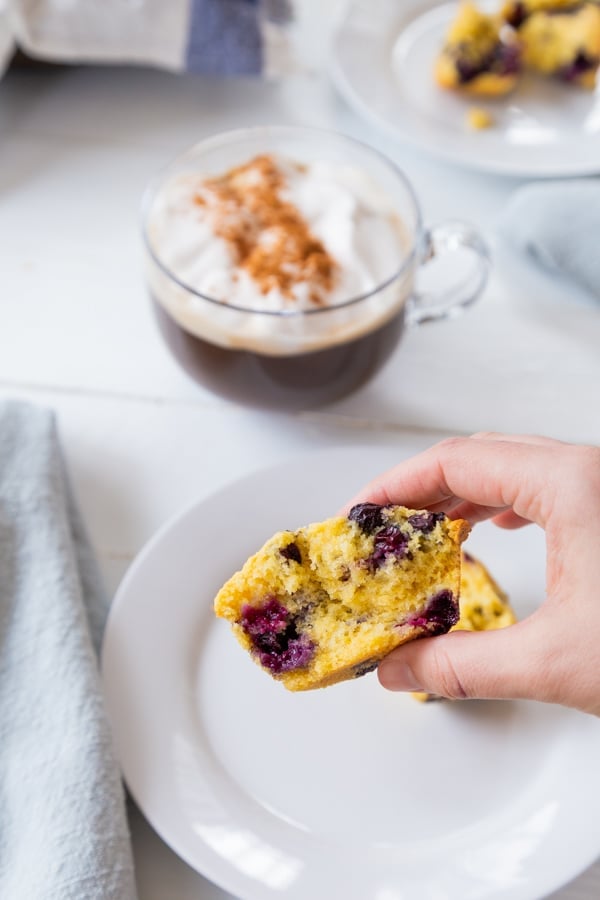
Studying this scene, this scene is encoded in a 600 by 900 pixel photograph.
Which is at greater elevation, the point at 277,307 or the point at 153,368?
the point at 277,307

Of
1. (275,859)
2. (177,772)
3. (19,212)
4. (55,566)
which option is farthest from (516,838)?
(19,212)

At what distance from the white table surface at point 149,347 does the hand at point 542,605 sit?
1.64ft

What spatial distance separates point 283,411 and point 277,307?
0.23 m

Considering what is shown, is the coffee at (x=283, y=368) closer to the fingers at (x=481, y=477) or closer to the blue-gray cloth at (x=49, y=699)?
the blue-gray cloth at (x=49, y=699)

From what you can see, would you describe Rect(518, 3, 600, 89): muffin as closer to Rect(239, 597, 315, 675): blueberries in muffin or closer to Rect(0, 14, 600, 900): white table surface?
Rect(0, 14, 600, 900): white table surface

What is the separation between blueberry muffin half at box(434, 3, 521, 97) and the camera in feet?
5.97

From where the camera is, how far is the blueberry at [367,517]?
94 cm

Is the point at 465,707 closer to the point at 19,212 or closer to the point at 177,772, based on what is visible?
the point at 177,772

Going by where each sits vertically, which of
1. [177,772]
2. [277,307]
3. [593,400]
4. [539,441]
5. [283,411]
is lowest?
[177,772]

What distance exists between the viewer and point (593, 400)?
1.54 metres

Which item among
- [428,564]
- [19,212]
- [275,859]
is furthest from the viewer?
[19,212]

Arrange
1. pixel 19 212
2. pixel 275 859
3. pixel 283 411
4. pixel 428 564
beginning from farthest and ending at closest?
pixel 19 212, pixel 283 411, pixel 275 859, pixel 428 564

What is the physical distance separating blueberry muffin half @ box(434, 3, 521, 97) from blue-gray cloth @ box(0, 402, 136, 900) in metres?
1.03

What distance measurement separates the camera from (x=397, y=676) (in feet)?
3.07
